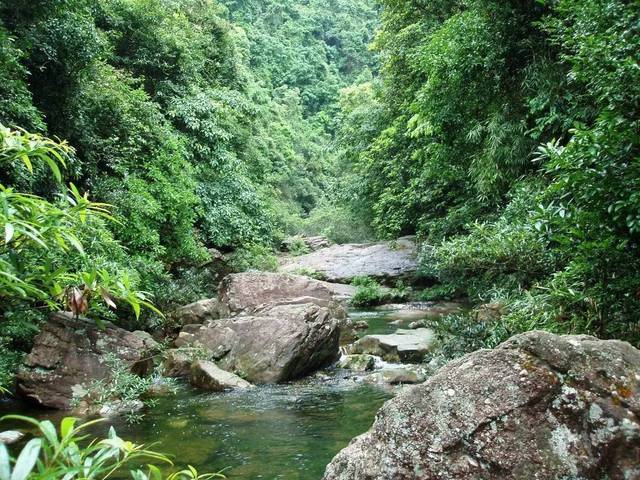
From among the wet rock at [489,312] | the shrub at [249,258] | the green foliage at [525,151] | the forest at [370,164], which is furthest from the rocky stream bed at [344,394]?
the shrub at [249,258]

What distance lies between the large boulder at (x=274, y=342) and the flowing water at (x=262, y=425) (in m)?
0.42

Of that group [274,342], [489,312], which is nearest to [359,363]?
[274,342]

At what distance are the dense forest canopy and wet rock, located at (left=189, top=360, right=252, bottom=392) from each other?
1.83 m

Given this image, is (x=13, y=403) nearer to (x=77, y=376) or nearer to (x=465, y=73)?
(x=77, y=376)

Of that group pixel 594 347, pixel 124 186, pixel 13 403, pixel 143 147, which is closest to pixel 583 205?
pixel 594 347

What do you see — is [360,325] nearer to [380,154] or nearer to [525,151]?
[525,151]

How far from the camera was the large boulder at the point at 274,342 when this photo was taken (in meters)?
8.63

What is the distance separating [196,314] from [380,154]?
428 inches

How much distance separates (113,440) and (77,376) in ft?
22.9

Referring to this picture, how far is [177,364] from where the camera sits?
8.89 meters

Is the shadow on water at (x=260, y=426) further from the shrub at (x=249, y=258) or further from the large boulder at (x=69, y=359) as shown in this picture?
the shrub at (x=249, y=258)

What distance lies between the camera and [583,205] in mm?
4391

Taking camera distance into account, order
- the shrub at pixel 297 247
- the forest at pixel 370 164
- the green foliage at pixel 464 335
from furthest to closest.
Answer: the shrub at pixel 297 247 < the green foliage at pixel 464 335 < the forest at pixel 370 164

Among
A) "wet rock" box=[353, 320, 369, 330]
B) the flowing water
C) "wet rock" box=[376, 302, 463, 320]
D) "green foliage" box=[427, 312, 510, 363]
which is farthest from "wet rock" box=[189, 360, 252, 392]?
"wet rock" box=[376, 302, 463, 320]
